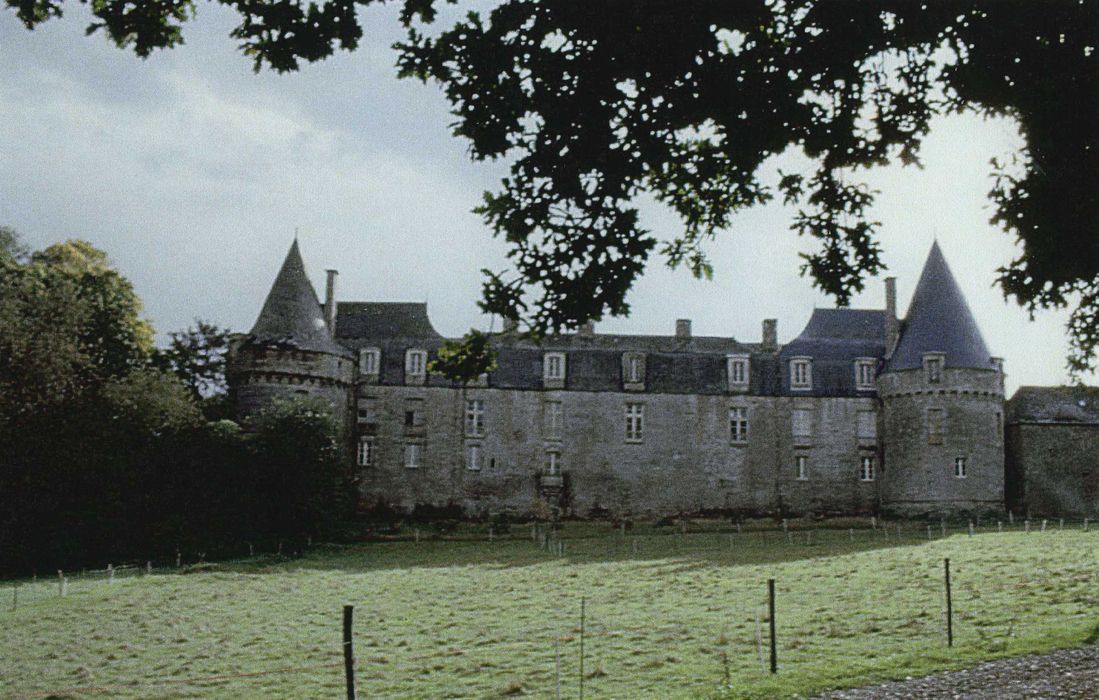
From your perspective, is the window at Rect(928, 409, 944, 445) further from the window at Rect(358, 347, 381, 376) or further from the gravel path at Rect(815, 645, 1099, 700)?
the gravel path at Rect(815, 645, 1099, 700)

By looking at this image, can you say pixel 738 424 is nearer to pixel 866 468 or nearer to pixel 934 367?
pixel 866 468

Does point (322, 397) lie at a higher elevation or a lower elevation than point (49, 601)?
higher

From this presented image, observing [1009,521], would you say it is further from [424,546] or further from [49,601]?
[49,601]

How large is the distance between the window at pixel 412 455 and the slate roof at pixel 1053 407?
2771cm

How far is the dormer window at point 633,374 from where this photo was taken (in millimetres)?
47156

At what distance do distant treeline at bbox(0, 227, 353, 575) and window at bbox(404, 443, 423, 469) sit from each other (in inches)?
253

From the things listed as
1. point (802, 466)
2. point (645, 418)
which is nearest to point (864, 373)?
point (802, 466)

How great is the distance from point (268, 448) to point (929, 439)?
27.6 meters

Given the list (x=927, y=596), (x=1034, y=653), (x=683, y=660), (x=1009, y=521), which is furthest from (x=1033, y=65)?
(x=1009, y=521)

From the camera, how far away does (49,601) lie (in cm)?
2281

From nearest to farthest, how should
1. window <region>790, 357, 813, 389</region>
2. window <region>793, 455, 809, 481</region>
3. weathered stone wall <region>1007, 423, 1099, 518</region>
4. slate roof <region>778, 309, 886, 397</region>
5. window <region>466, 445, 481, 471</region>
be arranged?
weathered stone wall <region>1007, 423, 1099, 518</region> → window <region>466, 445, 481, 471</region> → window <region>793, 455, 809, 481</region> → slate roof <region>778, 309, 886, 397</region> → window <region>790, 357, 813, 389</region>

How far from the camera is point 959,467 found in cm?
4238

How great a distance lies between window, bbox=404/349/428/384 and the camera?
46.5m

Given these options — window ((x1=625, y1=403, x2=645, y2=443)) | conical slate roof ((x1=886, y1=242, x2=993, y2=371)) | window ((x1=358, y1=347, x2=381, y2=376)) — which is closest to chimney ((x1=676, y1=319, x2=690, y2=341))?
window ((x1=625, y1=403, x2=645, y2=443))
